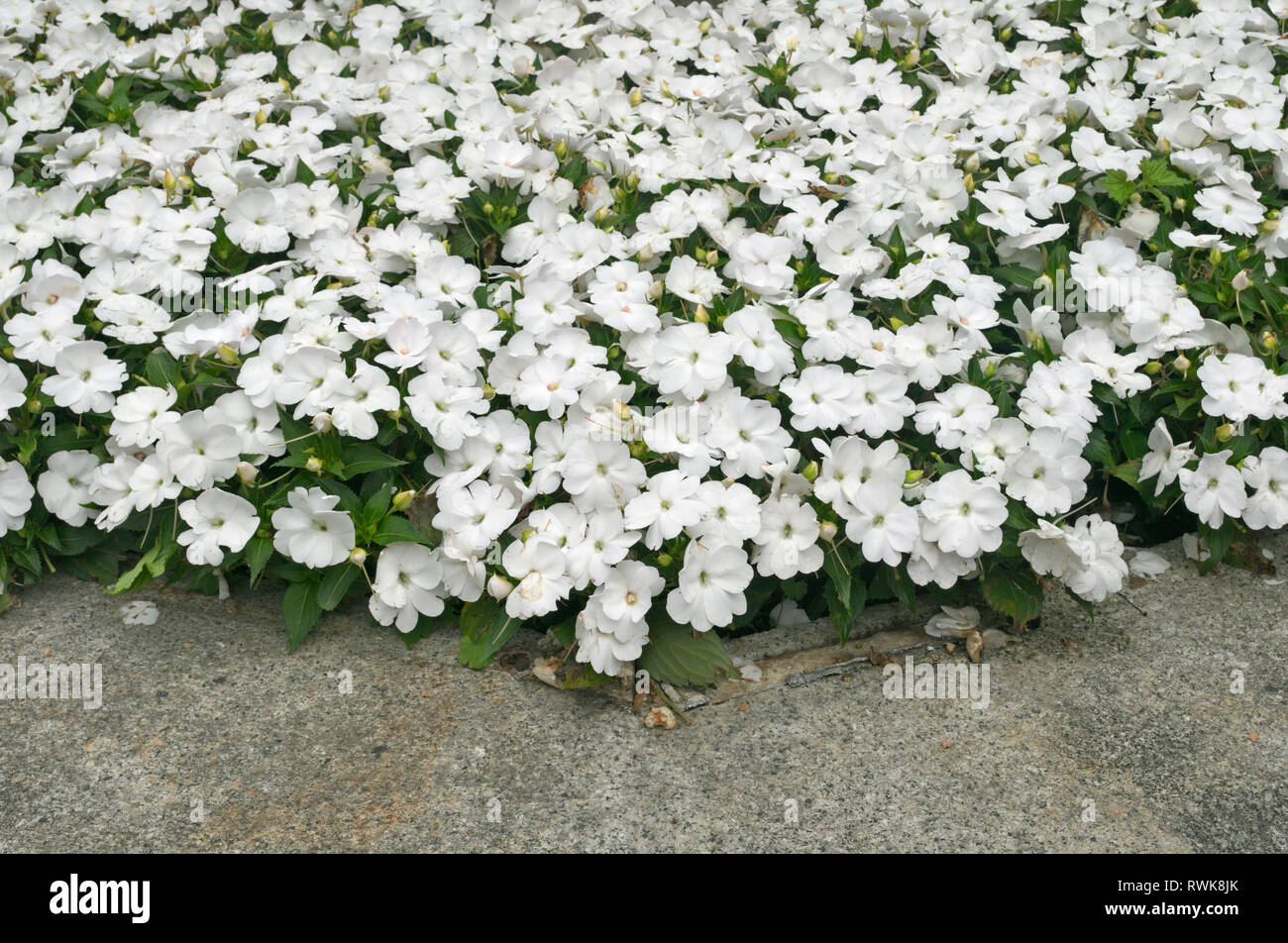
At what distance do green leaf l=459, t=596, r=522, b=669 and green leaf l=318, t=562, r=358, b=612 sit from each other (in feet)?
0.97

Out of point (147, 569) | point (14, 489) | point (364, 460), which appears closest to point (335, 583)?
point (364, 460)

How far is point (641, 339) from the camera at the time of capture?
123 inches

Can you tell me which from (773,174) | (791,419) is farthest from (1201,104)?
(791,419)

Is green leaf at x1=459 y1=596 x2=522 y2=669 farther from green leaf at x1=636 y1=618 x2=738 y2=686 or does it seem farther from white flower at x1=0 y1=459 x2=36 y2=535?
white flower at x1=0 y1=459 x2=36 y2=535

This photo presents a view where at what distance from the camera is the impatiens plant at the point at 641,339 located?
9.16 ft

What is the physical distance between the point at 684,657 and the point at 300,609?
0.96 metres

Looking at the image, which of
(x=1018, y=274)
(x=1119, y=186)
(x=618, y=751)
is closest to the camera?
(x=618, y=751)

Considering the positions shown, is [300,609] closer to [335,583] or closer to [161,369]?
[335,583]

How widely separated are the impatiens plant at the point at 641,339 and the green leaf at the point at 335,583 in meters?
0.01

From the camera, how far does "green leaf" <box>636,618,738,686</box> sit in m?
2.75

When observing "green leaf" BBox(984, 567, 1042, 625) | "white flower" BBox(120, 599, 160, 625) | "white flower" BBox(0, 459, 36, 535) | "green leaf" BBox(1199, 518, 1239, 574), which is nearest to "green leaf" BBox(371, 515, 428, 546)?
"white flower" BBox(120, 599, 160, 625)

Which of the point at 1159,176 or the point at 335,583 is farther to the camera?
the point at 1159,176

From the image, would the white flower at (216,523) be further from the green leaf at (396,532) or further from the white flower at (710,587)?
the white flower at (710,587)

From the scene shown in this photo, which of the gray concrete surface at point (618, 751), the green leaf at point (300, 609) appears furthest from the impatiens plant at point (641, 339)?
the gray concrete surface at point (618, 751)
